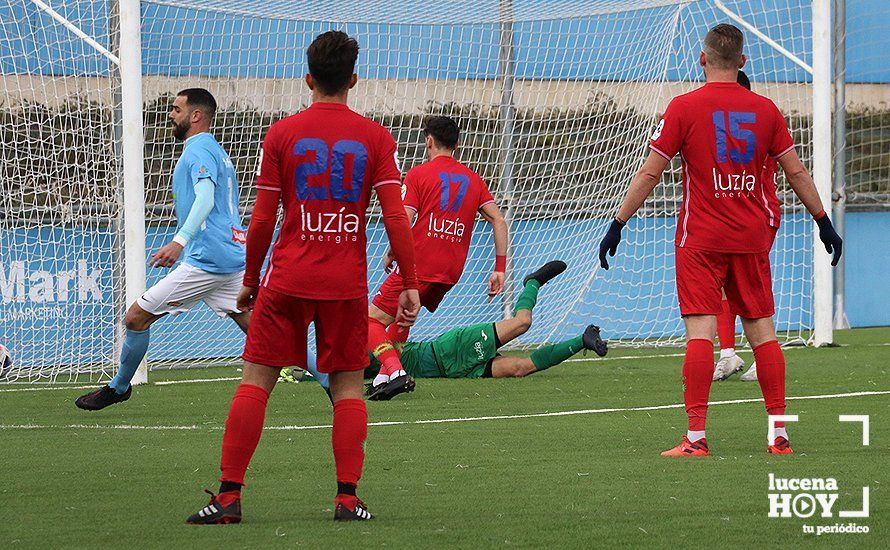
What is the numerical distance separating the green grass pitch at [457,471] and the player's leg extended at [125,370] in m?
0.11

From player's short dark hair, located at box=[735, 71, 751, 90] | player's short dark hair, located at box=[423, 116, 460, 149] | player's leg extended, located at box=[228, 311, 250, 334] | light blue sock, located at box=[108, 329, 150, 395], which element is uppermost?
player's short dark hair, located at box=[735, 71, 751, 90]

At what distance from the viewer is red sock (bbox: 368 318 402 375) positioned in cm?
943

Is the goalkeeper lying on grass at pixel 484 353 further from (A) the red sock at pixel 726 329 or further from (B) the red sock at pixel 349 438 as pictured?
(B) the red sock at pixel 349 438

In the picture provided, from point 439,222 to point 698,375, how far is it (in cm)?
370

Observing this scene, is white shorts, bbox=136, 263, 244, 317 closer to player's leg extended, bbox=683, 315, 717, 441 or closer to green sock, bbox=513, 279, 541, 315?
green sock, bbox=513, 279, 541, 315

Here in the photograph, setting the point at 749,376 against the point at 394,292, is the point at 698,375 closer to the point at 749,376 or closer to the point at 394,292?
the point at 394,292

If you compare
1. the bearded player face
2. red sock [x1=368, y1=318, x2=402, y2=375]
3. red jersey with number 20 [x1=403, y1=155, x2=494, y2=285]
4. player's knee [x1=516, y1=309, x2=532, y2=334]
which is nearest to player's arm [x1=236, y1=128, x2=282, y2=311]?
the bearded player face

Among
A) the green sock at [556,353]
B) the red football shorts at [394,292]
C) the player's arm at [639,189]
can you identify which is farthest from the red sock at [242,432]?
the green sock at [556,353]

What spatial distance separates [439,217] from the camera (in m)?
9.94

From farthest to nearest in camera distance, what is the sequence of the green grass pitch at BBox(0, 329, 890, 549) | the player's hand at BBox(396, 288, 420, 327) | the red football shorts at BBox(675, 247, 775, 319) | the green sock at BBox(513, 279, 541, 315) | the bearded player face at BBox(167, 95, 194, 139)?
the green sock at BBox(513, 279, 541, 315) < the bearded player face at BBox(167, 95, 194, 139) < the red football shorts at BBox(675, 247, 775, 319) < the player's hand at BBox(396, 288, 420, 327) < the green grass pitch at BBox(0, 329, 890, 549)

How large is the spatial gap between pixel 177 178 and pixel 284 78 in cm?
494

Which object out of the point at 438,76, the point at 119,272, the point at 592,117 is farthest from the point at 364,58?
the point at 119,272

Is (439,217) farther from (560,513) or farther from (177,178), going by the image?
(560,513)

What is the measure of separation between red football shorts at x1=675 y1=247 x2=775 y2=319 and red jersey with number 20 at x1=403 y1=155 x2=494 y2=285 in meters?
3.40
